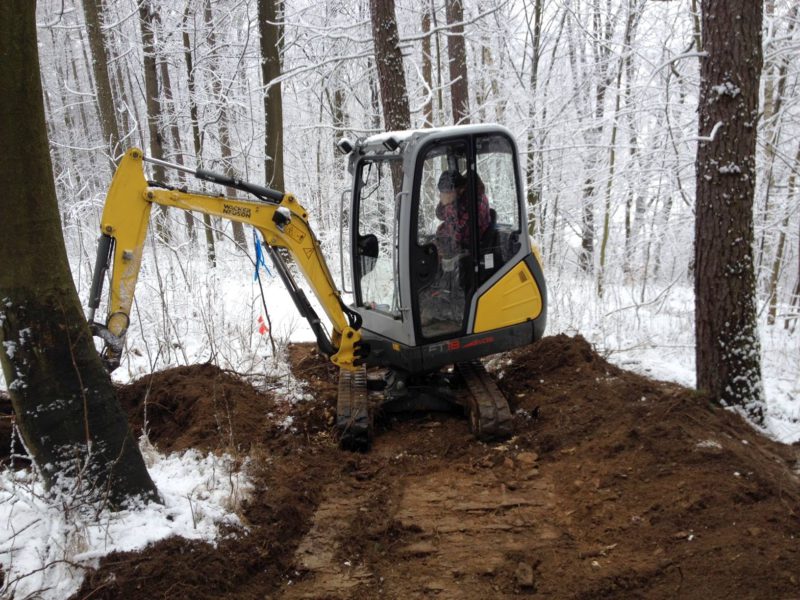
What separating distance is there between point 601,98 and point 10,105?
11.9m

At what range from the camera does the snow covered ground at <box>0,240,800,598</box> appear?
293cm

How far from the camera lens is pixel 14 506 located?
3.22 metres

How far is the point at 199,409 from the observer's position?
16.8 feet

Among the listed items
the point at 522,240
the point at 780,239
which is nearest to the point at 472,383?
the point at 522,240

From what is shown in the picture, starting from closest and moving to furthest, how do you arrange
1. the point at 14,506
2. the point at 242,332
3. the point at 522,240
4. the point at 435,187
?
the point at 14,506 < the point at 435,187 < the point at 522,240 < the point at 242,332

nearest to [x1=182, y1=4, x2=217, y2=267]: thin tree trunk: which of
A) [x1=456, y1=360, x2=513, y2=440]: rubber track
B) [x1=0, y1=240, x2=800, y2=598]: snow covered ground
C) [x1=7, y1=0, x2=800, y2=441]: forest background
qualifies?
[x1=7, y1=0, x2=800, y2=441]: forest background

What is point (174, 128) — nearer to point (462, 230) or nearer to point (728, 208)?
point (462, 230)

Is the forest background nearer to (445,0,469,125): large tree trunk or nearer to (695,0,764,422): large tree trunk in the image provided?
(445,0,469,125): large tree trunk

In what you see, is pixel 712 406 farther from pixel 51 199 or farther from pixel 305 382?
pixel 51 199

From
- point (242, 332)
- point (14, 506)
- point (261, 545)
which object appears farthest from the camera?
point (242, 332)

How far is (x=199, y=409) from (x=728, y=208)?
443cm

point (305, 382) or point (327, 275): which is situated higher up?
point (327, 275)

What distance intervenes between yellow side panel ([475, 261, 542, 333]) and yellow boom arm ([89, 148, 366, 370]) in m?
1.53

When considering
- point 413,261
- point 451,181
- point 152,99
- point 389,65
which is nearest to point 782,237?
point 389,65
